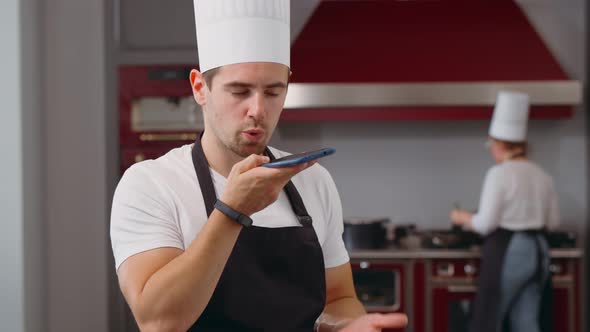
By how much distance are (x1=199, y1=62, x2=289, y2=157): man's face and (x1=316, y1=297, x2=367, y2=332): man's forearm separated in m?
0.41

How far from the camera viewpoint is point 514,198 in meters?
3.67

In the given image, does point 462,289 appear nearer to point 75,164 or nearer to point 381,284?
point 381,284

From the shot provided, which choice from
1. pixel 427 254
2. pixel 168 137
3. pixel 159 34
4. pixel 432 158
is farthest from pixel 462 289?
pixel 159 34

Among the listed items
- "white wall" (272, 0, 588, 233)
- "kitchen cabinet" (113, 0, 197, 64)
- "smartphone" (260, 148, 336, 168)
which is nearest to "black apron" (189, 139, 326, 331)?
"smartphone" (260, 148, 336, 168)

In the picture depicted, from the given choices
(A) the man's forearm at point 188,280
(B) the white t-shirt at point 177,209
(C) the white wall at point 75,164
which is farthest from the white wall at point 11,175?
(A) the man's forearm at point 188,280

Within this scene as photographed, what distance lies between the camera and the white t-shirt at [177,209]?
121 cm

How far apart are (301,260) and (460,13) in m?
3.21

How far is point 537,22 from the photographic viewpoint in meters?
4.48

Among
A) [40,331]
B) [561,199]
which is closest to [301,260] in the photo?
[40,331]

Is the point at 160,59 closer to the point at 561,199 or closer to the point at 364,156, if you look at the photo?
the point at 364,156

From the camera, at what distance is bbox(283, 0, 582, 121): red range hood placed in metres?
3.88

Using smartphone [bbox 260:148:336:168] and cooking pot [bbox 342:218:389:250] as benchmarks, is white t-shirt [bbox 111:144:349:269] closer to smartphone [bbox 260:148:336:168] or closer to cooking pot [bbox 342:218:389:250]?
smartphone [bbox 260:148:336:168]

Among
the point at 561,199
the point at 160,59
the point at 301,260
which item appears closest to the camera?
the point at 301,260

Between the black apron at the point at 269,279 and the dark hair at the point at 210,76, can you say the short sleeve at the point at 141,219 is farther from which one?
the dark hair at the point at 210,76
